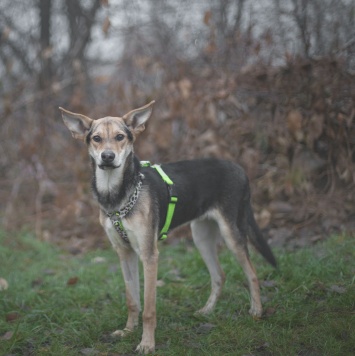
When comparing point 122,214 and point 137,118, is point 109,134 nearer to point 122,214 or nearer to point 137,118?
point 137,118

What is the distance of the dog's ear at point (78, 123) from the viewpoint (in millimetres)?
3902

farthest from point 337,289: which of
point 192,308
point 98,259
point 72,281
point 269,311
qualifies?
point 98,259

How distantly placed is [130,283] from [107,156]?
131 centimetres

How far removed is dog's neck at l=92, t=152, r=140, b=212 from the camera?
3762 millimetres

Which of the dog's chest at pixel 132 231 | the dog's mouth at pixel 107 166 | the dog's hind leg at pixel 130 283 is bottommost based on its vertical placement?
the dog's hind leg at pixel 130 283

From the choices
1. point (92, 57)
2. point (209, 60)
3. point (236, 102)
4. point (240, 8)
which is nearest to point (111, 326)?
point (236, 102)

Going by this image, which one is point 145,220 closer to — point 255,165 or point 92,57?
point 255,165

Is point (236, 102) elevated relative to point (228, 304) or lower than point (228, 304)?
elevated

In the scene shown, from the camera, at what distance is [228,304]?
14.5ft

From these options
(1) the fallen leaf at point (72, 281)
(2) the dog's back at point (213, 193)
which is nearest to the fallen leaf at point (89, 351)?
(2) the dog's back at point (213, 193)

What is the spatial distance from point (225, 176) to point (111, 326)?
1.81 m

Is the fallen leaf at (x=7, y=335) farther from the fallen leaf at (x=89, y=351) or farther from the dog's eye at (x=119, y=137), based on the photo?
the dog's eye at (x=119, y=137)

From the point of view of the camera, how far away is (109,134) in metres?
3.68

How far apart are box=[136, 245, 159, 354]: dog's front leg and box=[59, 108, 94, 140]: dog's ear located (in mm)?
1222
